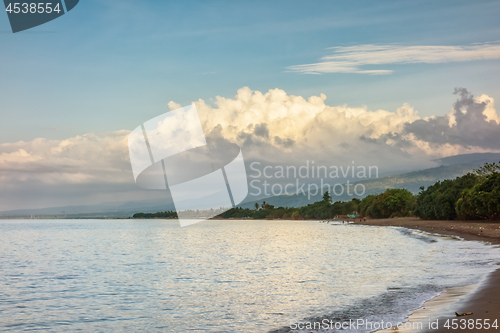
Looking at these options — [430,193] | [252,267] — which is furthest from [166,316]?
[430,193]

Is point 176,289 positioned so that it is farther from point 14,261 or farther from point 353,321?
point 14,261

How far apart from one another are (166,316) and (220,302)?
3.48 m

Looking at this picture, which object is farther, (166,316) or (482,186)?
(482,186)

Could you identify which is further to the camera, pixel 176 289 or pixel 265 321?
pixel 176 289

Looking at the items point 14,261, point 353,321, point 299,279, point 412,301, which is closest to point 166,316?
point 353,321

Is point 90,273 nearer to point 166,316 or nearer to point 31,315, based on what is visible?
point 31,315

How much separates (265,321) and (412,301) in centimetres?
618

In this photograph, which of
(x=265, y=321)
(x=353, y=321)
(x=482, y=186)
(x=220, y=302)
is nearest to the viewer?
(x=353, y=321)

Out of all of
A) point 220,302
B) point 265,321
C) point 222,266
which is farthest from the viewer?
point 222,266

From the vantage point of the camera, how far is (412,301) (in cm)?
1952

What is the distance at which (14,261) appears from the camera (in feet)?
160

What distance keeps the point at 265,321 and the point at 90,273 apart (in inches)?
958

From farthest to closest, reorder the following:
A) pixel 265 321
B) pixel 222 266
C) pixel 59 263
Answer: pixel 59 263 → pixel 222 266 → pixel 265 321

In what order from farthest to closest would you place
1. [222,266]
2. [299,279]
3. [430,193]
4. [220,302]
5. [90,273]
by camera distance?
[430,193] → [222,266] → [90,273] → [299,279] → [220,302]
